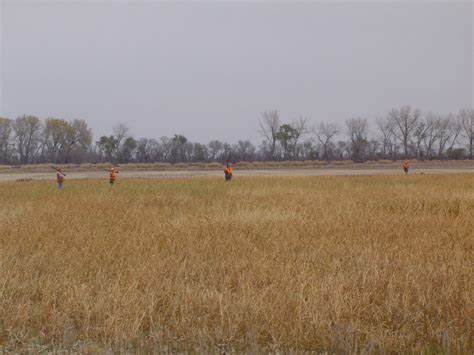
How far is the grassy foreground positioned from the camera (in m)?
2.90

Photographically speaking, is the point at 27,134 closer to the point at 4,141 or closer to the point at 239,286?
the point at 4,141

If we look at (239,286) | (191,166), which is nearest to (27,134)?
(191,166)

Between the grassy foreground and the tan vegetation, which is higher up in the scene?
the tan vegetation

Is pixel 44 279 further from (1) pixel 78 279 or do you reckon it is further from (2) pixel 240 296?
(2) pixel 240 296

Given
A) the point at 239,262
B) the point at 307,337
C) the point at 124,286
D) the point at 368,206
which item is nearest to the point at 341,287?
the point at 307,337

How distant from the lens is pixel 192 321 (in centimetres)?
316

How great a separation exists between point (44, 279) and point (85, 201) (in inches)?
290

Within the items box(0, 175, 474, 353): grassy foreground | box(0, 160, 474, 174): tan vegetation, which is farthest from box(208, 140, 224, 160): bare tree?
box(0, 175, 474, 353): grassy foreground

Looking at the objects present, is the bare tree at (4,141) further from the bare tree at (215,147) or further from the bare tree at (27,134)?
the bare tree at (215,147)

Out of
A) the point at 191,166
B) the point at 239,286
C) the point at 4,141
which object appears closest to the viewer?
the point at 239,286

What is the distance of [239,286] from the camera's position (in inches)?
153

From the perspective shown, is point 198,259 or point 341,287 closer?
point 341,287

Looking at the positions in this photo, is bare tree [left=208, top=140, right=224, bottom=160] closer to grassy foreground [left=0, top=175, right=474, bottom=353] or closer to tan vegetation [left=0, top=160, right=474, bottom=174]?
tan vegetation [left=0, top=160, right=474, bottom=174]

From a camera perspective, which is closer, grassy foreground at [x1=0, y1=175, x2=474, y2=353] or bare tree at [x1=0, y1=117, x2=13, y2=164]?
grassy foreground at [x1=0, y1=175, x2=474, y2=353]
